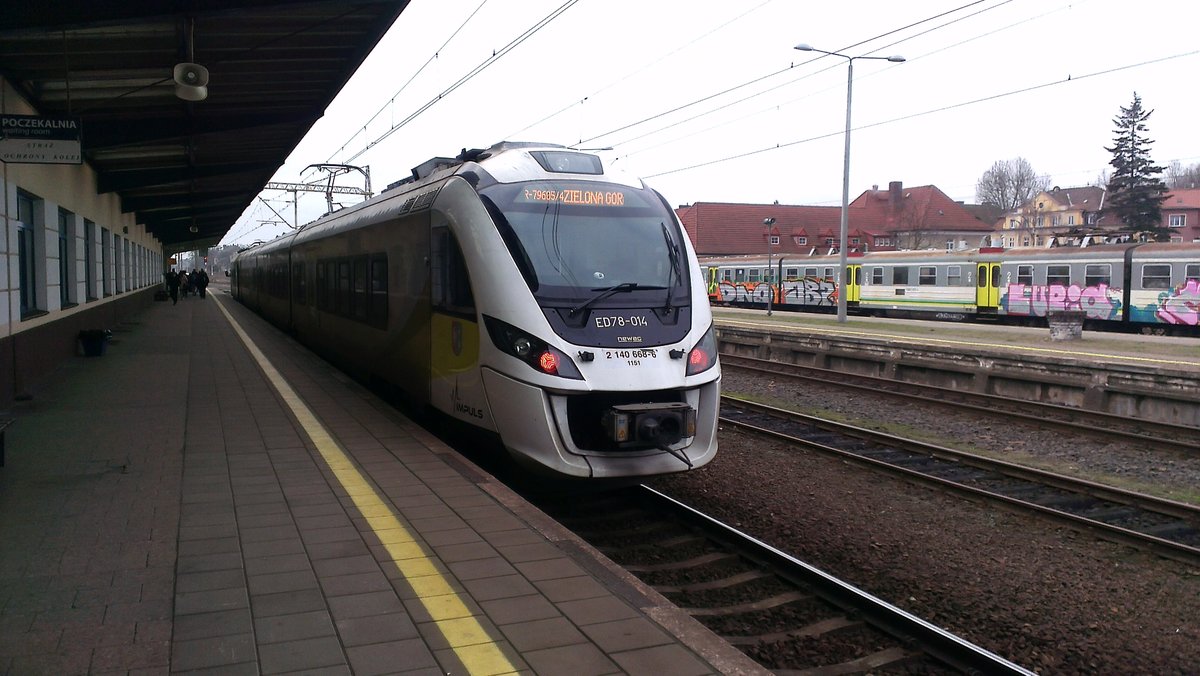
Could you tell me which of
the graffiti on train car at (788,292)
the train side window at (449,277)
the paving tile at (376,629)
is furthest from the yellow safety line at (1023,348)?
the paving tile at (376,629)

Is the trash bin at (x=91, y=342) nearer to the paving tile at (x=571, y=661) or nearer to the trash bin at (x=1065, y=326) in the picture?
the paving tile at (x=571, y=661)

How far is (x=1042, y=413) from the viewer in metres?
12.6

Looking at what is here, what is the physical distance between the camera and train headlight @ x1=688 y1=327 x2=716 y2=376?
6.84 meters

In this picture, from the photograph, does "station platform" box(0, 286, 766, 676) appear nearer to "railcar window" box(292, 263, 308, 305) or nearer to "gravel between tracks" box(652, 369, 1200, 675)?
"gravel between tracks" box(652, 369, 1200, 675)

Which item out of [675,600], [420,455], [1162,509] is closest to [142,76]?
[420,455]

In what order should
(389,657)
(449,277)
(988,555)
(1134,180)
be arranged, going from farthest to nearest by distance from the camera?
1. (1134,180)
2. (449,277)
3. (988,555)
4. (389,657)

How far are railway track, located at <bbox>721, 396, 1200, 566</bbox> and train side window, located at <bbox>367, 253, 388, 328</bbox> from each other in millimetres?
4769

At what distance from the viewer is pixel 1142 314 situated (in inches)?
992

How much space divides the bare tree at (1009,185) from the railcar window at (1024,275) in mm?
50375

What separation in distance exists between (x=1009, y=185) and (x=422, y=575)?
79.7m

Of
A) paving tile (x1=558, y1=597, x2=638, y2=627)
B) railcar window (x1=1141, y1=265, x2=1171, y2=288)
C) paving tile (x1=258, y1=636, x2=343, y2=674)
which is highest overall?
railcar window (x1=1141, y1=265, x2=1171, y2=288)

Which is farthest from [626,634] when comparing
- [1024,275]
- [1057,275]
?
[1024,275]

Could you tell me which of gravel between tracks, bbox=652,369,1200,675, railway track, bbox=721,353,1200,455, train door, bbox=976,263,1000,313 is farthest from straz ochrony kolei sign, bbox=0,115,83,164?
train door, bbox=976,263,1000,313

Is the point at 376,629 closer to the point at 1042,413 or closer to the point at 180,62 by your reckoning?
the point at 180,62
